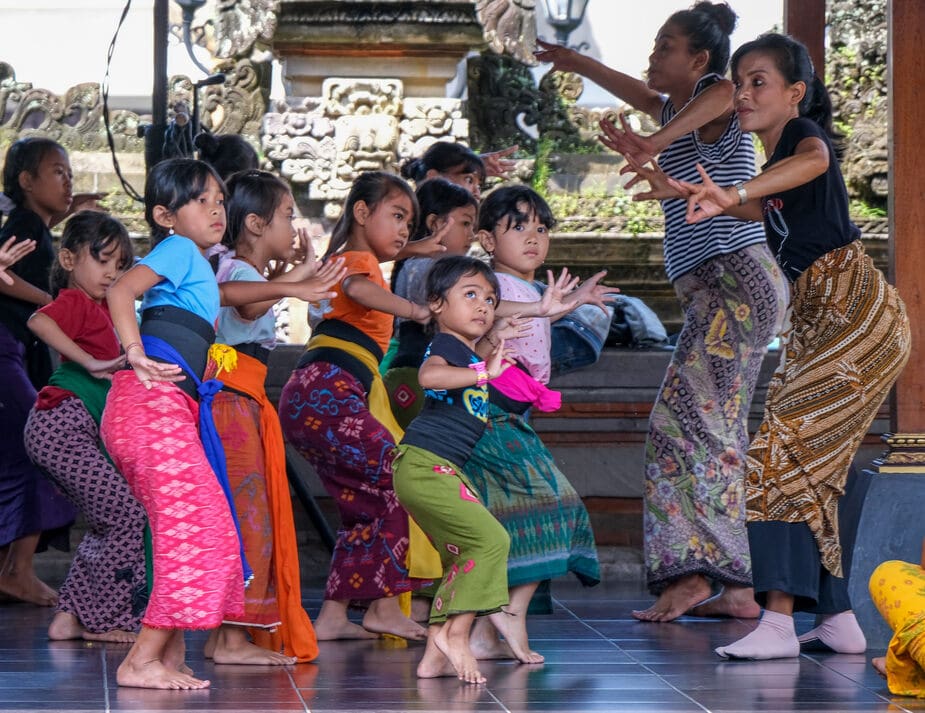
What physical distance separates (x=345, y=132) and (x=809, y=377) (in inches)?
233

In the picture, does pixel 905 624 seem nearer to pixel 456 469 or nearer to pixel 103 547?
pixel 456 469

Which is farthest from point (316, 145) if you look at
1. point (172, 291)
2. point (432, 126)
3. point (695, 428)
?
point (172, 291)

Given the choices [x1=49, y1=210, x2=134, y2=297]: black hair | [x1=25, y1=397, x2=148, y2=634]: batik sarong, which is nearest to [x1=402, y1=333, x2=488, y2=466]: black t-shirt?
[x1=25, y1=397, x2=148, y2=634]: batik sarong

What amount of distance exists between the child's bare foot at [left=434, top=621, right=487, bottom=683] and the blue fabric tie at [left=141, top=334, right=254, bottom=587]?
63cm

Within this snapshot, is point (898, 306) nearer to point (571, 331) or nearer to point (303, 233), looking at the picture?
point (571, 331)

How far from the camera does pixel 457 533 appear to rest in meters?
4.46

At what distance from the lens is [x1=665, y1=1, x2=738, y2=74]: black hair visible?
574cm

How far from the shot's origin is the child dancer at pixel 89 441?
17.0 ft

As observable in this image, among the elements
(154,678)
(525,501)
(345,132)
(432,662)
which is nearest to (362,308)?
(525,501)

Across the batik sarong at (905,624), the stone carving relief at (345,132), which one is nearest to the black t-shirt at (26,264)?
the batik sarong at (905,624)

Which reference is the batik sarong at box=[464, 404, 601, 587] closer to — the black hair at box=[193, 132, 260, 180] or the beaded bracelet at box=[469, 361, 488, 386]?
the beaded bracelet at box=[469, 361, 488, 386]

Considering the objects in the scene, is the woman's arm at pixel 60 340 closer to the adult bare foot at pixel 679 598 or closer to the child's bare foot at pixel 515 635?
the child's bare foot at pixel 515 635

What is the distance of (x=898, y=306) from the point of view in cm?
488

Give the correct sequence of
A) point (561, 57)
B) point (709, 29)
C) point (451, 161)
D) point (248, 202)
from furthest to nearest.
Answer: point (561, 57)
point (451, 161)
point (709, 29)
point (248, 202)
